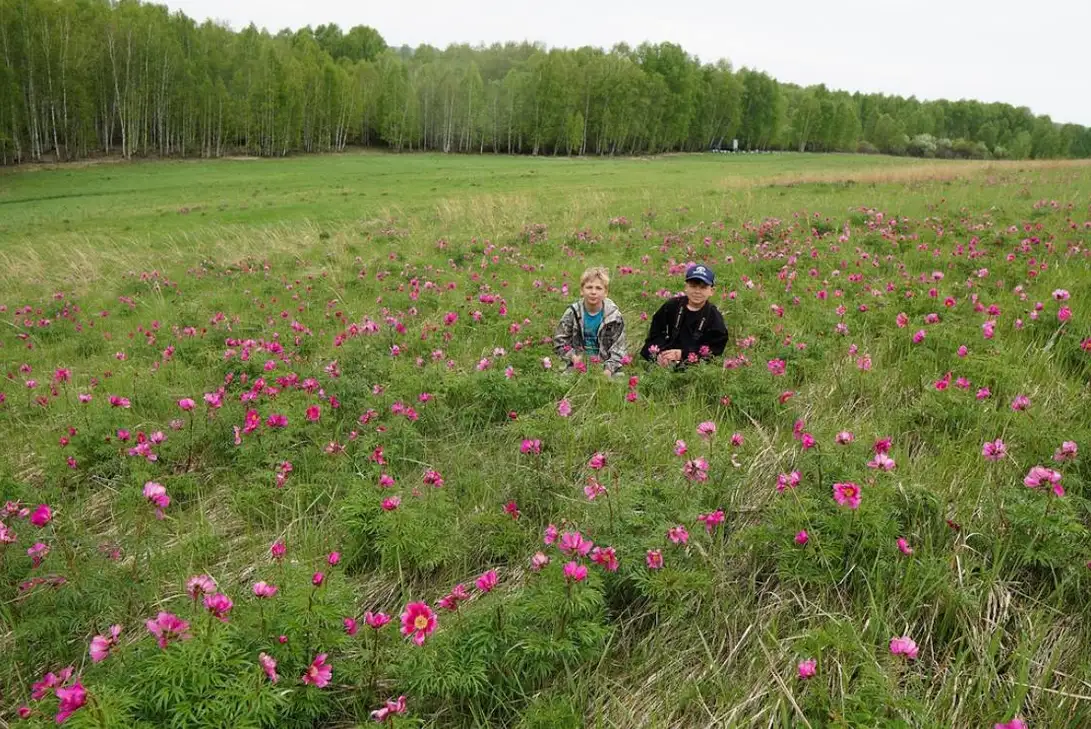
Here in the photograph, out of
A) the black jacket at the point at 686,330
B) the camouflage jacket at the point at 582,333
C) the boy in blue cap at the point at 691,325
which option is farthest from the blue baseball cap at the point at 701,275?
the camouflage jacket at the point at 582,333

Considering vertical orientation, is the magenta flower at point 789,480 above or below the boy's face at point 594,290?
below

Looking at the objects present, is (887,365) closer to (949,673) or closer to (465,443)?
(949,673)

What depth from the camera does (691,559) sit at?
2.67 m

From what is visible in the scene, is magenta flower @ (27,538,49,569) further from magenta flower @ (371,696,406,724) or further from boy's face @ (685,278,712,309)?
boy's face @ (685,278,712,309)

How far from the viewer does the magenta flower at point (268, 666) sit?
74.2 inches

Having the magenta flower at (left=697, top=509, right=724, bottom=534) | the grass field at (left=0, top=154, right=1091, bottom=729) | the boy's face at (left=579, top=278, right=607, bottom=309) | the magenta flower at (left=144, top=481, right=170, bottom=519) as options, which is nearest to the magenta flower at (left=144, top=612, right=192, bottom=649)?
the grass field at (left=0, top=154, right=1091, bottom=729)

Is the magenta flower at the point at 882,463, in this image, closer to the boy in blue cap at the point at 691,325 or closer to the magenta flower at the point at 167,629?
the magenta flower at the point at 167,629

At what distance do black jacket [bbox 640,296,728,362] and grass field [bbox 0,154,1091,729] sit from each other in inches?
10.7

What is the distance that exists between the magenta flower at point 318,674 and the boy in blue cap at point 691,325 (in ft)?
12.7

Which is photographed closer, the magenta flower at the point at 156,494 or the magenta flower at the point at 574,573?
the magenta flower at the point at 574,573

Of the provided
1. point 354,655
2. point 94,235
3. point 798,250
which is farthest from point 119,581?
point 94,235

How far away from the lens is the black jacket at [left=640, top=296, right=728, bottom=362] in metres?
5.60

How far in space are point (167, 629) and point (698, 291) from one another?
A: 4887 mm

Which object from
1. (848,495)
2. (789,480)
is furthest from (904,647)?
(789,480)
